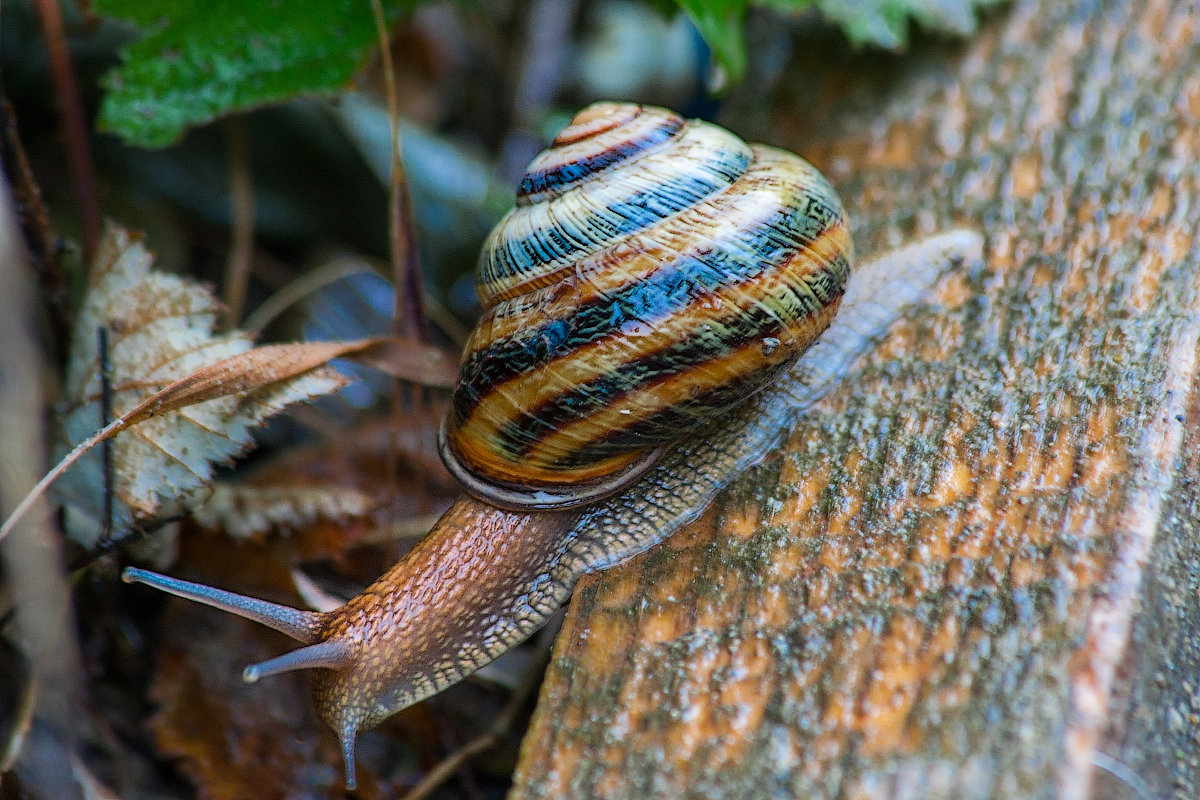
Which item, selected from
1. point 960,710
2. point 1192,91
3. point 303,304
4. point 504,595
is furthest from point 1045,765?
point 303,304

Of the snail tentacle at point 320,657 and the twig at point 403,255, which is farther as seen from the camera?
the twig at point 403,255

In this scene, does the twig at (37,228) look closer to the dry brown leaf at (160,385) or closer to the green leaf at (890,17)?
the dry brown leaf at (160,385)

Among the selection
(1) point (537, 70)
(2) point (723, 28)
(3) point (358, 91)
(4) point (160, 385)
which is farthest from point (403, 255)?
(1) point (537, 70)

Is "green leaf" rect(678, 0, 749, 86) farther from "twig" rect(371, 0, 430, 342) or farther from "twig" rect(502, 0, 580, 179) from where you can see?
"twig" rect(502, 0, 580, 179)

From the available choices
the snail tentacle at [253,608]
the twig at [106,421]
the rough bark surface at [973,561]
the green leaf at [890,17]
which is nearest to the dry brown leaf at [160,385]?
the twig at [106,421]

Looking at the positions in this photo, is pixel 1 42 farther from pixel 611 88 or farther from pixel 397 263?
pixel 611 88

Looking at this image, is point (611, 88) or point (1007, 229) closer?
point (1007, 229)
